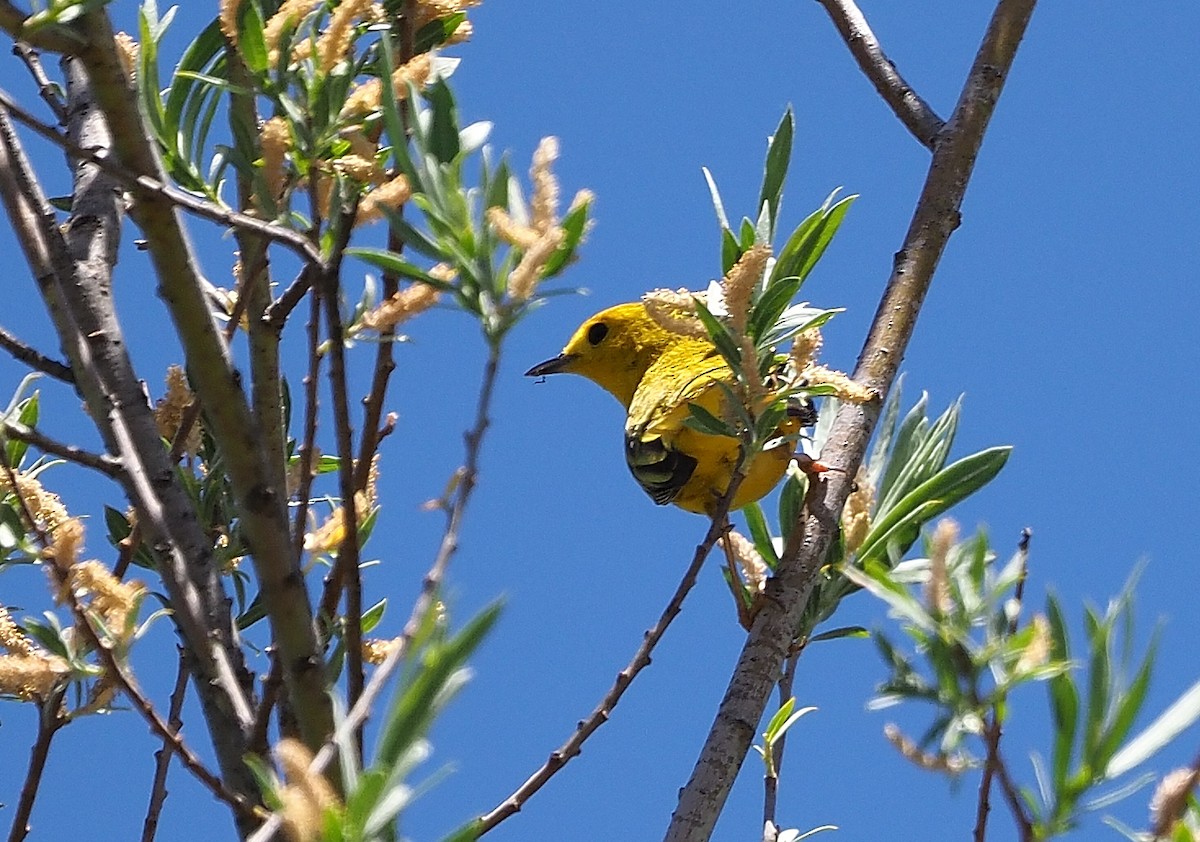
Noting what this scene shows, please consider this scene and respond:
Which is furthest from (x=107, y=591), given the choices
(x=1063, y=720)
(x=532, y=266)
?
(x=1063, y=720)

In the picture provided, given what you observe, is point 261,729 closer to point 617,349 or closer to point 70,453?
point 70,453

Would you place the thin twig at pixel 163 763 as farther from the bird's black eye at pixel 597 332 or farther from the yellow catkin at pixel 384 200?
the bird's black eye at pixel 597 332

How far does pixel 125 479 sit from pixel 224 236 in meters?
0.28

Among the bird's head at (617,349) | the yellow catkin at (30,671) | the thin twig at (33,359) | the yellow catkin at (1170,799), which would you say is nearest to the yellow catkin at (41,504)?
the thin twig at (33,359)

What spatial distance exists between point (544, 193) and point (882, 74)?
136 centimetres

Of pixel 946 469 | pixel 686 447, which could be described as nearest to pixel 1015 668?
pixel 946 469

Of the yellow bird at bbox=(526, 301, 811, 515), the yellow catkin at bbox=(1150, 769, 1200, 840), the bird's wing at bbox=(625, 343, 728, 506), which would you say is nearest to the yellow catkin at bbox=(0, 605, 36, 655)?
the yellow catkin at bbox=(1150, 769, 1200, 840)

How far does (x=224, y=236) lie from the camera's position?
4.58 ft

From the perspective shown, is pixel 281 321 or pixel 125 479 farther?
pixel 281 321

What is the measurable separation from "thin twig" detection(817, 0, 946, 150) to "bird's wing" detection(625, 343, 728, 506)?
0.53 m

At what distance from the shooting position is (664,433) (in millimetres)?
2551

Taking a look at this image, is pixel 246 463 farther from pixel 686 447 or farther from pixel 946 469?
pixel 686 447

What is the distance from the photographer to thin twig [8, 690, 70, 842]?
51.3 inches

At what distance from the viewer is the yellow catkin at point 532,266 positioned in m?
0.86
